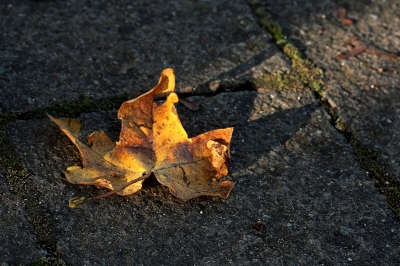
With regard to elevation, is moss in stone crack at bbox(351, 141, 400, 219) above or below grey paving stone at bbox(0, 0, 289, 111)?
below

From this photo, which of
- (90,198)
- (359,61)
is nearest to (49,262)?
(90,198)

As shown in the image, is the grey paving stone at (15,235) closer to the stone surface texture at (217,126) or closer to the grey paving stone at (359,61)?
the stone surface texture at (217,126)

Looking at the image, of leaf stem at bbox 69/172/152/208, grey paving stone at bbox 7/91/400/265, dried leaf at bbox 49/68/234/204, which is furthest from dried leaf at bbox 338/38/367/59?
leaf stem at bbox 69/172/152/208

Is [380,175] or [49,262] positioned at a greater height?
[49,262]

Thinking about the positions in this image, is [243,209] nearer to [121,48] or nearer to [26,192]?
[26,192]

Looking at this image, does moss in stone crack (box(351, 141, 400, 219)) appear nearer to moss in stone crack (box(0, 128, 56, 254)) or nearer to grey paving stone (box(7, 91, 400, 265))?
grey paving stone (box(7, 91, 400, 265))
